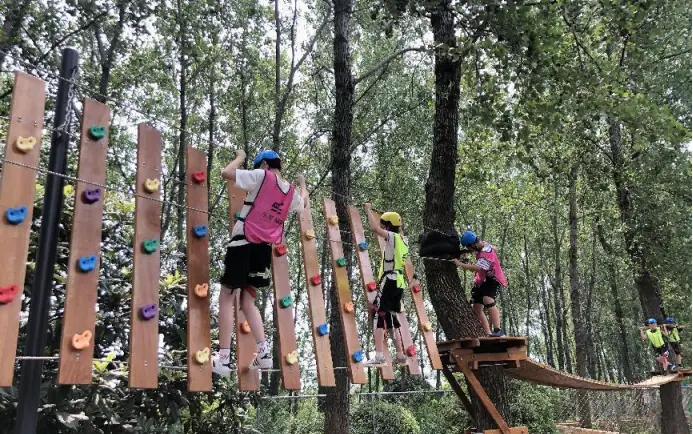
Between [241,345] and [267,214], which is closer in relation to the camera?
[241,345]

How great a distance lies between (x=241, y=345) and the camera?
10.3ft

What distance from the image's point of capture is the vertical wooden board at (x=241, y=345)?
302 cm

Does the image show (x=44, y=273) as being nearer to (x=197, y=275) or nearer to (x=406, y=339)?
(x=197, y=275)

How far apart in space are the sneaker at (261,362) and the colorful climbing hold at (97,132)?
1.46 metres

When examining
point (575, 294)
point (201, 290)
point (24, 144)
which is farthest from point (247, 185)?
point (575, 294)

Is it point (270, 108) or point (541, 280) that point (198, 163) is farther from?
point (541, 280)

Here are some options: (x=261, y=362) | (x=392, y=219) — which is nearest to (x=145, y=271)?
(x=261, y=362)

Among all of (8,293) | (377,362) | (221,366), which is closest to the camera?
(8,293)

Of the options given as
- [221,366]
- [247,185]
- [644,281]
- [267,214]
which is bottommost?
[221,366]

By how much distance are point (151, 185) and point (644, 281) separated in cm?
1118

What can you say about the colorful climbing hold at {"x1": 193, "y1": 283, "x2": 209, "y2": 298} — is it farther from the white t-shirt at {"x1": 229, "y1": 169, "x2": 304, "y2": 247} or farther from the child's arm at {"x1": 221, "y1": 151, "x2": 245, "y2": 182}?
the child's arm at {"x1": 221, "y1": 151, "x2": 245, "y2": 182}

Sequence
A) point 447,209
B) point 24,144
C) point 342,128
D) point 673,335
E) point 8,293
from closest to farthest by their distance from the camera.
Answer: point 8,293
point 24,144
point 447,209
point 342,128
point 673,335

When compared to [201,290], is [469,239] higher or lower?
higher

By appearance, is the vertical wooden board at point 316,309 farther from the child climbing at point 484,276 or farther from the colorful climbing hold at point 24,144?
the child climbing at point 484,276
